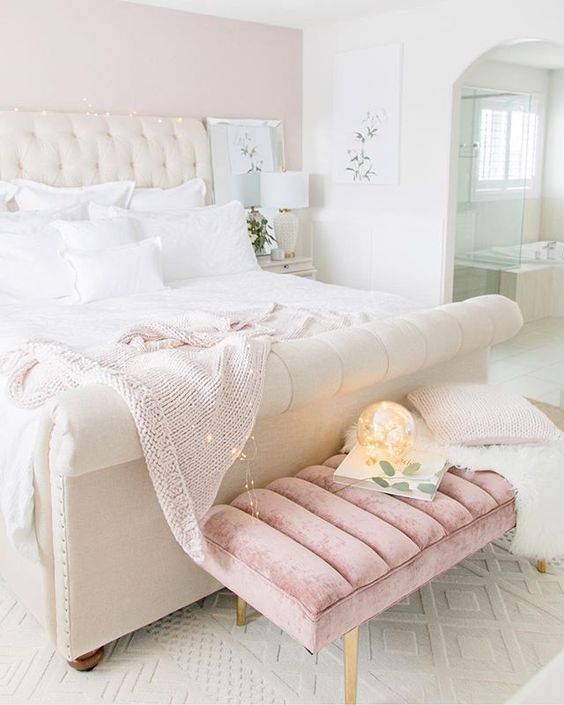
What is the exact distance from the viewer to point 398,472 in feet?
7.12

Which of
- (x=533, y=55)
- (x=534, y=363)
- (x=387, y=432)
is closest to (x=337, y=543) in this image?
(x=387, y=432)

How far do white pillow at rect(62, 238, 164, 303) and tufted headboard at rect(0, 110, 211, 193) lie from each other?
0.85 meters

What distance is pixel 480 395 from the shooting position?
8.32 ft

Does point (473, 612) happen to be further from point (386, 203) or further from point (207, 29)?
point (207, 29)

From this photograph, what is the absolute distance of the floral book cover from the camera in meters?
2.08

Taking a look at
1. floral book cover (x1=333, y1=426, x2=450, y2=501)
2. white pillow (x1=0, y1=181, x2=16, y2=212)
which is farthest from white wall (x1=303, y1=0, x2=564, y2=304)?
floral book cover (x1=333, y1=426, x2=450, y2=501)

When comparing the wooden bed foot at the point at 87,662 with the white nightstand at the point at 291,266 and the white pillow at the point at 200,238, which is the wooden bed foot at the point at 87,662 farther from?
the white nightstand at the point at 291,266

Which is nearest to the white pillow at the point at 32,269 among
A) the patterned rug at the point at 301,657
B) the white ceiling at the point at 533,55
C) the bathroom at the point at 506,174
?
the patterned rug at the point at 301,657

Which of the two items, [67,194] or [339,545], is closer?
[339,545]

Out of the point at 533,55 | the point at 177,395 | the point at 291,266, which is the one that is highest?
the point at 533,55

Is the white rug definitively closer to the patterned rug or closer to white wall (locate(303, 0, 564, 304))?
the patterned rug

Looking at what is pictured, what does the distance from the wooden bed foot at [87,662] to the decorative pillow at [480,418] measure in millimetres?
1211

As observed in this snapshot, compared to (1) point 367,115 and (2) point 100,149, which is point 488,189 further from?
(2) point 100,149

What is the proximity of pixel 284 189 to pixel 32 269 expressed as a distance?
6.69 ft
